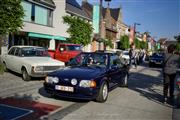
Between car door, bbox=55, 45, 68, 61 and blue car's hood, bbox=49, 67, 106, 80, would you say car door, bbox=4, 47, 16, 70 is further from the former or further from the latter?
blue car's hood, bbox=49, 67, 106, 80

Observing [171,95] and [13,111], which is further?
[171,95]

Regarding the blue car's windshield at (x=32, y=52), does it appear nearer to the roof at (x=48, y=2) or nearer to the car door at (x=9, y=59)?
the car door at (x=9, y=59)

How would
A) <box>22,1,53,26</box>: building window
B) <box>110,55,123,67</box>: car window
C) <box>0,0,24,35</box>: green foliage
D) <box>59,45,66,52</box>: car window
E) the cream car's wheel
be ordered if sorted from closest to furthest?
<box>110,55,123,67</box>: car window → the cream car's wheel → <box>0,0,24,35</box>: green foliage → <box>59,45,66,52</box>: car window → <box>22,1,53,26</box>: building window

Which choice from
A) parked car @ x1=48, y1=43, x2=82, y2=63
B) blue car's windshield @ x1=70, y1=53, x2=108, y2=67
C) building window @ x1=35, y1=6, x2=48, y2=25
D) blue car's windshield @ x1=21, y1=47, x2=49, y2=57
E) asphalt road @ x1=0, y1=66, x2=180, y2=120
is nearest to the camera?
asphalt road @ x1=0, y1=66, x2=180, y2=120

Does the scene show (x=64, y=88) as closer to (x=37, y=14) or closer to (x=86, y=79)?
(x=86, y=79)

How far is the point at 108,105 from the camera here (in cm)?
802

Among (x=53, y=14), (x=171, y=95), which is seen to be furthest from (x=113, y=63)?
(x=53, y=14)

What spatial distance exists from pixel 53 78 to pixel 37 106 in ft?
3.35

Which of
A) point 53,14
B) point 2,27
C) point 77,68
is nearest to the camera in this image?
point 77,68

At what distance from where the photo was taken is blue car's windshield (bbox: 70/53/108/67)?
934cm

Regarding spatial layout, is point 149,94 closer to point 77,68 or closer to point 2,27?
point 77,68

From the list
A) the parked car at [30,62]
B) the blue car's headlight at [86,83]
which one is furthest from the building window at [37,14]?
the blue car's headlight at [86,83]

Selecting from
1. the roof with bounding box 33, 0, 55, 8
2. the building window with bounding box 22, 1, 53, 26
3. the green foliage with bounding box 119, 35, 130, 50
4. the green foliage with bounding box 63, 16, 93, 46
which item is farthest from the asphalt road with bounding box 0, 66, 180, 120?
the green foliage with bounding box 119, 35, 130, 50

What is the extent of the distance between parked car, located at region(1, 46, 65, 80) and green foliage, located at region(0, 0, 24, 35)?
5.82ft
